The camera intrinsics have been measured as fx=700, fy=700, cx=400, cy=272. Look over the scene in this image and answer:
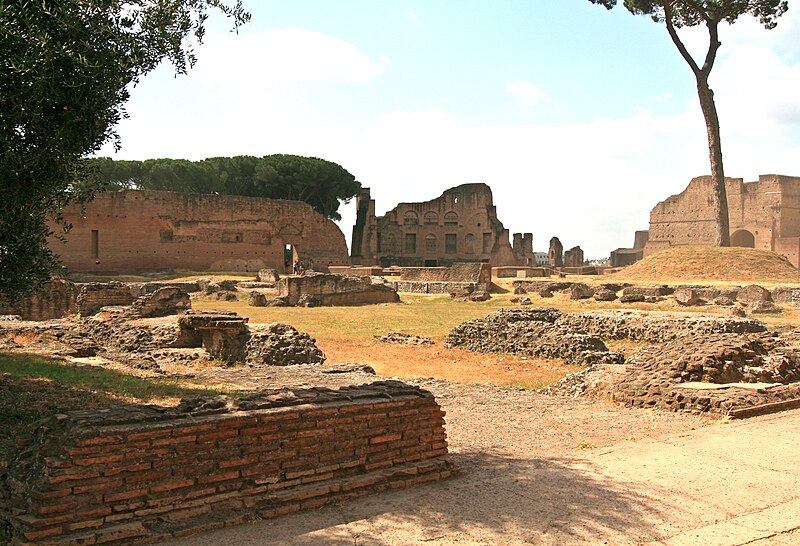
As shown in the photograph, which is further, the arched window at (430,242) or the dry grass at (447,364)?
the arched window at (430,242)

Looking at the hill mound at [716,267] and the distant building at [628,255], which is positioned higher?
the distant building at [628,255]

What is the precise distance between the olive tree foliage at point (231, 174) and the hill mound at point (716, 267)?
31.1 m

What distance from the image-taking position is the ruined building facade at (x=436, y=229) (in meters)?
54.2

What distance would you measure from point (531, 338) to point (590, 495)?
9.65 m

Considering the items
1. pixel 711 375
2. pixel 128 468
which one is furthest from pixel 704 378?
pixel 128 468

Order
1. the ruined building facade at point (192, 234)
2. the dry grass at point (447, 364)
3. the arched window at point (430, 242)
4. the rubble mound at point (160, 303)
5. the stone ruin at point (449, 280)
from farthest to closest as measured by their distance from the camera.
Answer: the arched window at point (430, 242) → the ruined building facade at point (192, 234) → the stone ruin at point (449, 280) → the rubble mound at point (160, 303) → the dry grass at point (447, 364)

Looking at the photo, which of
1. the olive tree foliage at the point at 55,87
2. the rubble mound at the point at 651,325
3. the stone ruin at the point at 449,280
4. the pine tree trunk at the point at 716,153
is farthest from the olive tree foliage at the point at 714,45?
the olive tree foliage at the point at 55,87

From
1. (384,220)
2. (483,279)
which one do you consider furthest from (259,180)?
(483,279)

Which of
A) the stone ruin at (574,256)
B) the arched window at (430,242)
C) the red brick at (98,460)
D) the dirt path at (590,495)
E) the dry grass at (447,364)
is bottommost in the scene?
the dry grass at (447,364)

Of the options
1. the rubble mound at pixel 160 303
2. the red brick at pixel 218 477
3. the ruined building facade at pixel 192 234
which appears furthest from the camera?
the ruined building facade at pixel 192 234

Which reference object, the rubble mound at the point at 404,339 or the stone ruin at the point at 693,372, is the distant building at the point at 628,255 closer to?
the rubble mound at the point at 404,339

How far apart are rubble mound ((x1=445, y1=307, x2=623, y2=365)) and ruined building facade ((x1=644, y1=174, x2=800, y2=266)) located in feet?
120

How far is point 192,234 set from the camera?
141 ft

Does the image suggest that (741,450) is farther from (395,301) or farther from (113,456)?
Result: (395,301)
